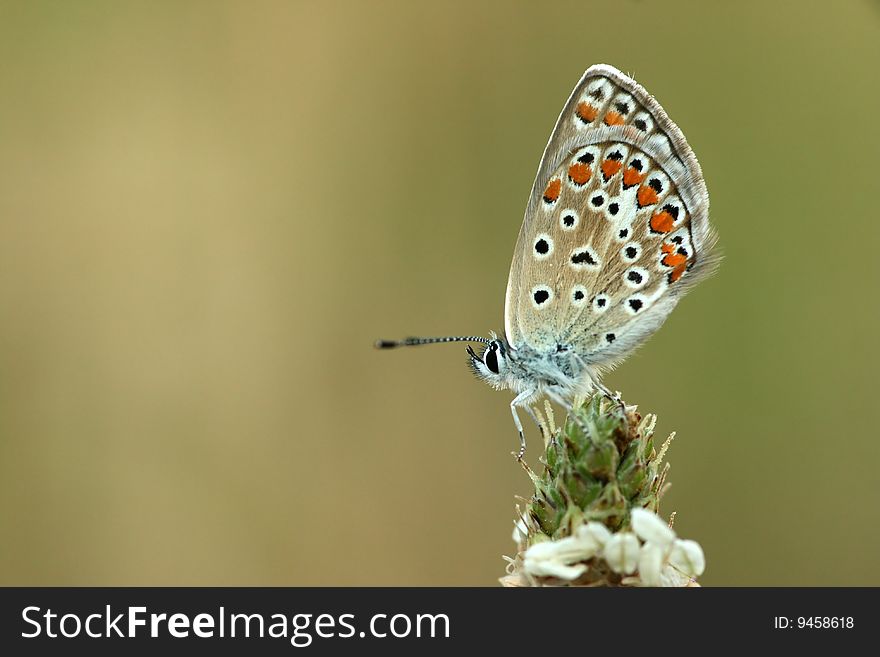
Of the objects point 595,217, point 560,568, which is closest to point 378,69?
point 595,217

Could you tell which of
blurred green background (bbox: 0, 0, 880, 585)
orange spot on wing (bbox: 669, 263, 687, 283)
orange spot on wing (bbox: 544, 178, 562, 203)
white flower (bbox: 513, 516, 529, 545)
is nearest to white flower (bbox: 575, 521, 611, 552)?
white flower (bbox: 513, 516, 529, 545)

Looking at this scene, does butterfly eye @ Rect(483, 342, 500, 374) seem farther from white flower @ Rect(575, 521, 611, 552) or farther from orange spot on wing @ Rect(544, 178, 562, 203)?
white flower @ Rect(575, 521, 611, 552)

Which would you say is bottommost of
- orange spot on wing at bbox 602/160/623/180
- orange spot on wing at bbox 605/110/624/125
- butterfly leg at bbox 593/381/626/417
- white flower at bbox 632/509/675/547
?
white flower at bbox 632/509/675/547

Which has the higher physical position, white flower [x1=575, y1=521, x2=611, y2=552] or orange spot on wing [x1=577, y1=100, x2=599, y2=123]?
orange spot on wing [x1=577, y1=100, x2=599, y2=123]

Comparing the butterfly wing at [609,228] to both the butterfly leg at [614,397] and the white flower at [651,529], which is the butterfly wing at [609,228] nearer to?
the butterfly leg at [614,397]

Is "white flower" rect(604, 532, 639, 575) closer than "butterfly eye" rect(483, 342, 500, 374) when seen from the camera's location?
Yes

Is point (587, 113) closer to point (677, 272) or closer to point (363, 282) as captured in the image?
point (677, 272)

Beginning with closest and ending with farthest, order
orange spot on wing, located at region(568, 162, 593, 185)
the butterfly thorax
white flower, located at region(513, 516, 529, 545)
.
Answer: white flower, located at region(513, 516, 529, 545)
the butterfly thorax
orange spot on wing, located at region(568, 162, 593, 185)

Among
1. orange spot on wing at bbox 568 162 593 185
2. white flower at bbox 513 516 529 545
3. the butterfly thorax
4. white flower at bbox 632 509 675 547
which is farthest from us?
orange spot on wing at bbox 568 162 593 185
